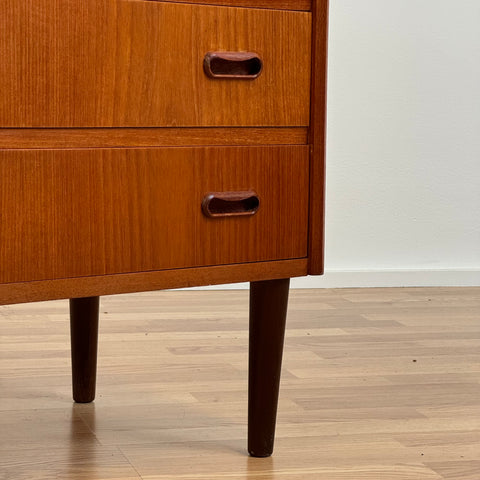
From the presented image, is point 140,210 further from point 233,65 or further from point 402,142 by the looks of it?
point 402,142

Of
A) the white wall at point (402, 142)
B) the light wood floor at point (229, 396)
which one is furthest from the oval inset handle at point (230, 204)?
the white wall at point (402, 142)

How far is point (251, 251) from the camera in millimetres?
1151

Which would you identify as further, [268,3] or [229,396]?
[229,396]

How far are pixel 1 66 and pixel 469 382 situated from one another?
955mm

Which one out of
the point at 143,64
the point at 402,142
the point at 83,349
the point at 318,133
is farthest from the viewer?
the point at 402,142

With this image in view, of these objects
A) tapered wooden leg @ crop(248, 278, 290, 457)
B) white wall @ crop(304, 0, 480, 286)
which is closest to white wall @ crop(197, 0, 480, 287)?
white wall @ crop(304, 0, 480, 286)

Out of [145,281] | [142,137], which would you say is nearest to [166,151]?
[142,137]

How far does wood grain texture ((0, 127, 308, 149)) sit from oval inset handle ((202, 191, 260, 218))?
2.2 inches

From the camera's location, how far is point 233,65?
1.11m

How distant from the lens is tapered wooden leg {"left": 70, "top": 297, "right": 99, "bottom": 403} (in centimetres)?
144

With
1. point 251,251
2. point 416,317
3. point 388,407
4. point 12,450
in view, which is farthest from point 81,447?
point 416,317

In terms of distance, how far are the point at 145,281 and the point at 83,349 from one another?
41 cm

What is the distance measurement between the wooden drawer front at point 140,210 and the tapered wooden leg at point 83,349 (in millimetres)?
374

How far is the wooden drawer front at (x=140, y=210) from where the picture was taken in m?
0.99
